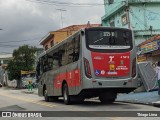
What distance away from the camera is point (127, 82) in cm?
1809

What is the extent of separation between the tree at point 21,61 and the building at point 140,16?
31.9m

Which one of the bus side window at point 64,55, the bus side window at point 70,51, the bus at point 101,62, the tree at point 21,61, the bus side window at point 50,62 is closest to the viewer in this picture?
the bus at point 101,62

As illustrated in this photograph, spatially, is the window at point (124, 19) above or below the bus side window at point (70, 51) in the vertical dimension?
above

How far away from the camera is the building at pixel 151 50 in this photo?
99.7 ft

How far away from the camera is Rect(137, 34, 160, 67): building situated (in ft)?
99.7

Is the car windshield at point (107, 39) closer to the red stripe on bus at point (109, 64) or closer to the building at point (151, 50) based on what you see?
the red stripe on bus at point (109, 64)

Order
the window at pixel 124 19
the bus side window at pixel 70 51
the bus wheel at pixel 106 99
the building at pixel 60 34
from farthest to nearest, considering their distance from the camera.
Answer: the building at pixel 60 34
the window at pixel 124 19
the bus wheel at pixel 106 99
the bus side window at pixel 70 51

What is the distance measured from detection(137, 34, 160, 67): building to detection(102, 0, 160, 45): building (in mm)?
7497

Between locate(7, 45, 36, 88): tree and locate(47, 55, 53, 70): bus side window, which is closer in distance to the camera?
locate(47, 55, 53, 70): bus side window

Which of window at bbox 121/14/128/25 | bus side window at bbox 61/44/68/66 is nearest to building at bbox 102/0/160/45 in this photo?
window at bbox 121/14/128/25

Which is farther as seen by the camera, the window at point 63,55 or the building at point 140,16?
the building at point 140,16

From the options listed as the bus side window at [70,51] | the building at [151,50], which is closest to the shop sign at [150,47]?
the building at [151,50]

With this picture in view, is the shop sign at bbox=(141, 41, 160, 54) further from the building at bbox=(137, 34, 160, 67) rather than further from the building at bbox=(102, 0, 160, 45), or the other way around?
the building at bbox=(102, 0, 160, 45)

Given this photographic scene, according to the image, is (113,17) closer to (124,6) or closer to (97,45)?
(124,6)
